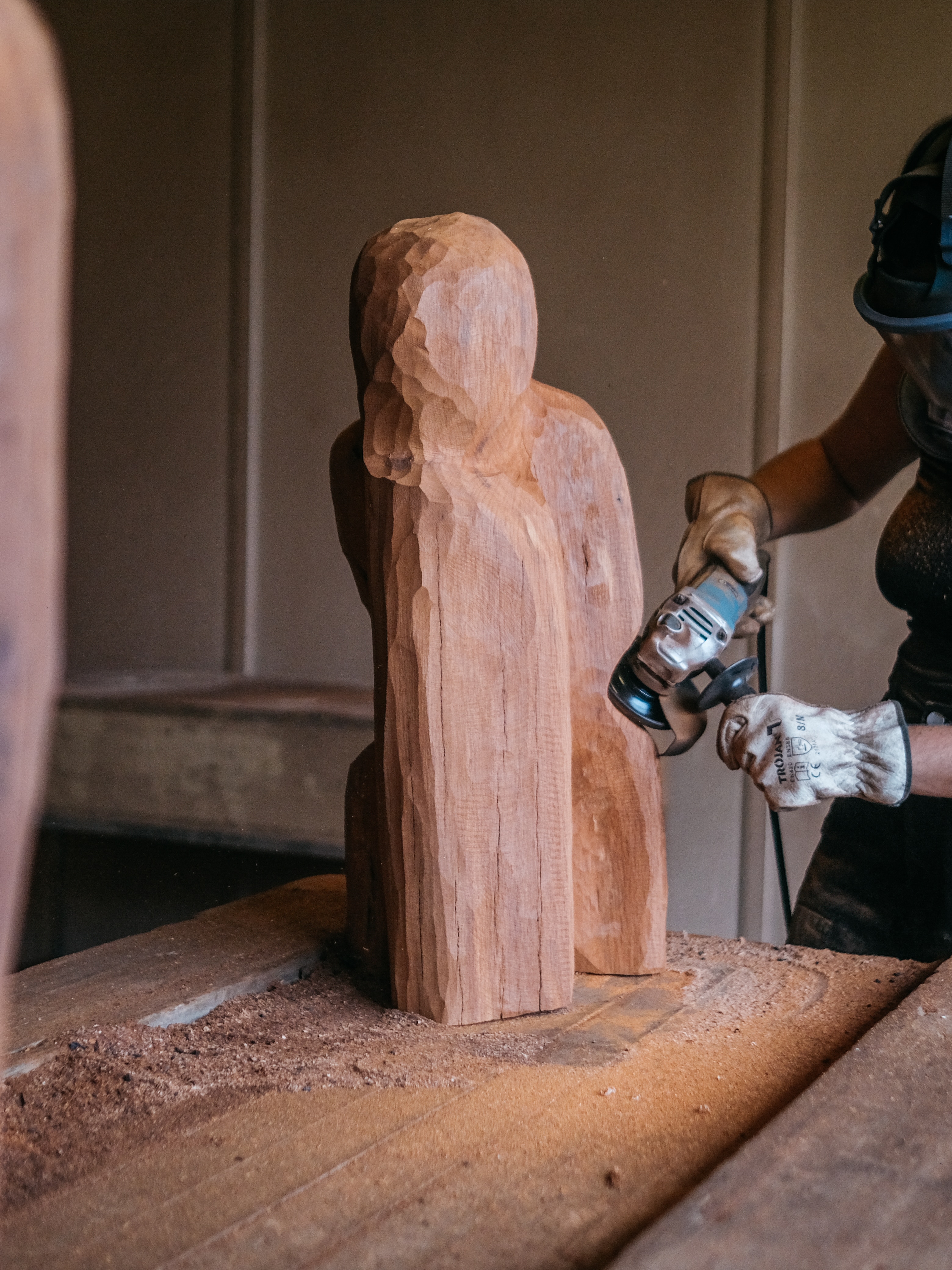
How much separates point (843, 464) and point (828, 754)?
647 mm

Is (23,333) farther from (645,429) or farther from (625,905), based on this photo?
(645,429)

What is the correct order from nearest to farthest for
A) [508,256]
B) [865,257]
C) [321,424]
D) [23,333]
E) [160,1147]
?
[23,333] → [160,1147] → [508,256] → [865,257] → [321,424]

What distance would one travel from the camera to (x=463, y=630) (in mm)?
1322

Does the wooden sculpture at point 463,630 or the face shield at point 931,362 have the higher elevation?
the face shield at point 931,362

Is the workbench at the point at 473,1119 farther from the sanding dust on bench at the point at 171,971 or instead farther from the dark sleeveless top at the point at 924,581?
the dark sleeveless top at the point at 924,581

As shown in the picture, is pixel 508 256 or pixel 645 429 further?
pixel 645 429

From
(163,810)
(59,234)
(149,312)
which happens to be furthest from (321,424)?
(59,234)

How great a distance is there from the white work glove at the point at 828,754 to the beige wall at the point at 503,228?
1670 millimetres

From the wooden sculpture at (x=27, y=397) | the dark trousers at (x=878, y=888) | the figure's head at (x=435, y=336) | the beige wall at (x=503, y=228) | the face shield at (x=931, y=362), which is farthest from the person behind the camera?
the beige wall at (x=503, y=228)

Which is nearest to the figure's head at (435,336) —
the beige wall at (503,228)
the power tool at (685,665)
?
the power tool at (685,665)

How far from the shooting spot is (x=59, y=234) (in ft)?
1.49

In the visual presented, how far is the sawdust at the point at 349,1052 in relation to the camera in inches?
41.4

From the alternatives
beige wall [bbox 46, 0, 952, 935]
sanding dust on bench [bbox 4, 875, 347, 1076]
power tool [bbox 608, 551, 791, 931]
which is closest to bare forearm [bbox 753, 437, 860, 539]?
power tool [bbox 608, 551, 791, 931]

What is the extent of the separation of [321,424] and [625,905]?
2.74m
